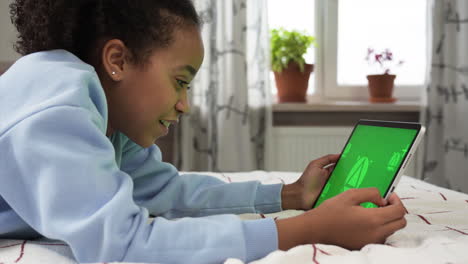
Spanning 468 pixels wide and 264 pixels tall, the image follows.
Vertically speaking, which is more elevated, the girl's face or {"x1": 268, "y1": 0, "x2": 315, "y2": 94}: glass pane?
{"x1": 268, "y1": 0, "x2": 315, "y2": 94}: glass pane

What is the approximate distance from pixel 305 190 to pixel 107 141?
19.1 inches

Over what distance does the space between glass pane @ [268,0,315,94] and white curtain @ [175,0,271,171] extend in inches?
11.6

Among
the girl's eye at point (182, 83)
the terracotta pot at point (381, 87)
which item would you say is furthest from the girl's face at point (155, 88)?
the terracotta pot at point (381, 87)

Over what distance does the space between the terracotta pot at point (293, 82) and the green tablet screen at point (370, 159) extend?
1.62 meters

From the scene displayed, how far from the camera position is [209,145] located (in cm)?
250

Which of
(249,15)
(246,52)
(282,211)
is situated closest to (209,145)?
(246,52)

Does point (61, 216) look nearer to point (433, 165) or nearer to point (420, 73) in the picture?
point (433, 165)

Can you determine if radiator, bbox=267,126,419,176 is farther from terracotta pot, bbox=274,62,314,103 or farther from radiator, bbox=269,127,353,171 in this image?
terracotta pot, bbox=274,62,314,103

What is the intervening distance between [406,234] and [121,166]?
598 millimetres

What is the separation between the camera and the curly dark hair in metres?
0.80

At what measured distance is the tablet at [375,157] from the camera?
74 centimetres

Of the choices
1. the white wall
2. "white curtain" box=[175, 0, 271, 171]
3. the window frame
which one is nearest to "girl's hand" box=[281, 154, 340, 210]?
"white curtain" box=[175, 0, 271, 171]

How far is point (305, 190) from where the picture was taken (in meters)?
0.99

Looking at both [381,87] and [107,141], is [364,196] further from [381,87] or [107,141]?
[381,87]
